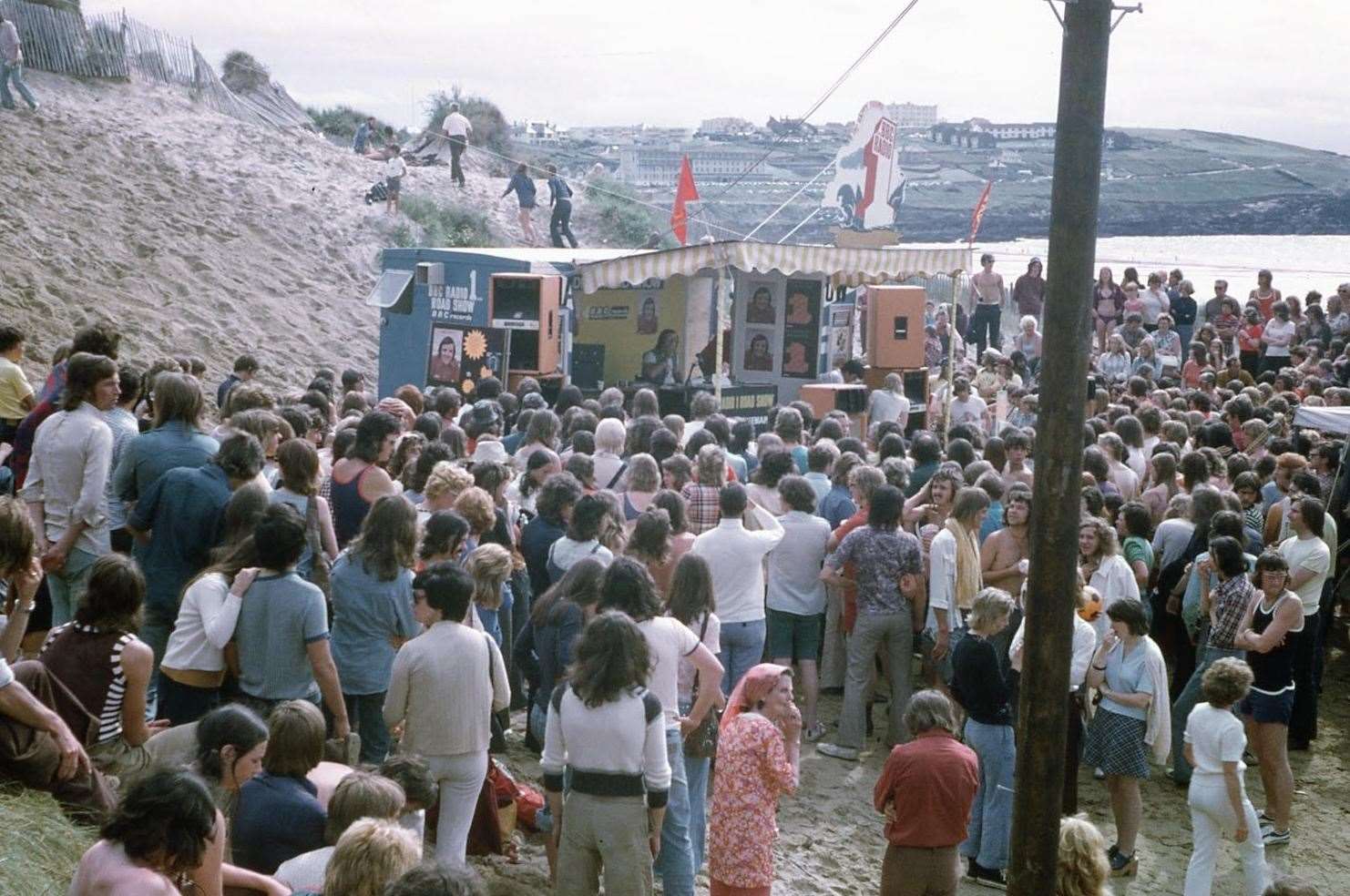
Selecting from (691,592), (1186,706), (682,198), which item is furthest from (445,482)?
(682,198)

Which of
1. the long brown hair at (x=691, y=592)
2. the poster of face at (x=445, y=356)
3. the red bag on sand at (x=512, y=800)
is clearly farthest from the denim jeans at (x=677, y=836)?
the poster of face at (x=445, y=356)

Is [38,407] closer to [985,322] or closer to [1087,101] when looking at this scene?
[1087,101]

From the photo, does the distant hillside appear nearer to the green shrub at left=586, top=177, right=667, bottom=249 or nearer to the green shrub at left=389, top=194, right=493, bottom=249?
the green shrub at left=586, top=177, right=667, bottom=249

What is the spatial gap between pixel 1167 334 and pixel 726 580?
13.2 metres

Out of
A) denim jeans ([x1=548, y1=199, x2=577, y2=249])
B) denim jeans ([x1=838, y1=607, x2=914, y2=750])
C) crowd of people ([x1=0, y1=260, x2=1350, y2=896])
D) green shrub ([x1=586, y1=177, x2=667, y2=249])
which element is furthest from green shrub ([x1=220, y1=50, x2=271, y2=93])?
denim jeans ([x1=838, y1=607, x2=914, y2=750])

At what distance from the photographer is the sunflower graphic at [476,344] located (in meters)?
15.3

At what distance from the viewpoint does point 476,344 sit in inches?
604

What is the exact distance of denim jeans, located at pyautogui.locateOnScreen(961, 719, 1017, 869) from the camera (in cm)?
748

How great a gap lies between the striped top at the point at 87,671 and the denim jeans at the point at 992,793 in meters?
4.19

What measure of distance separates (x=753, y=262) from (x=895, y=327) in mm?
2817

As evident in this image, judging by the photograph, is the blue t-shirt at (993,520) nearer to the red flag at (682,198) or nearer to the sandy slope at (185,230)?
the red flag at (682,198)

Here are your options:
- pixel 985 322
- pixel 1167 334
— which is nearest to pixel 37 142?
pixel 985 322

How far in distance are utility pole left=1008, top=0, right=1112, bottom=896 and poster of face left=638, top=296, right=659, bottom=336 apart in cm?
1270

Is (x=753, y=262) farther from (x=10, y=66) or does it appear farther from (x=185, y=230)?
(x=10, y=66)
